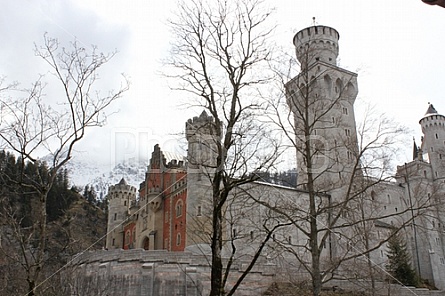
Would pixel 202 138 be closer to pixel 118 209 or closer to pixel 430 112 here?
pixel 118 209

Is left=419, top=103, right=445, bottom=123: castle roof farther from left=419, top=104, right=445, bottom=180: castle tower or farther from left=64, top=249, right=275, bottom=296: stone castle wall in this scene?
left=64, top=249, right=275, bottom=296: stone castle wall

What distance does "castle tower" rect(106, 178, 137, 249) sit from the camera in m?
54.1

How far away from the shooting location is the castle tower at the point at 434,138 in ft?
185

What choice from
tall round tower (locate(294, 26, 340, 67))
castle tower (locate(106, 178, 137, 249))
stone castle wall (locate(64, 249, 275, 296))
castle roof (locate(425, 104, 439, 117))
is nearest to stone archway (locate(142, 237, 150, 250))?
castle tower (locate(106, 178, 137, 249))

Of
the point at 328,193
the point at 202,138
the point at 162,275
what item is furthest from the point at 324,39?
the point at 202,138

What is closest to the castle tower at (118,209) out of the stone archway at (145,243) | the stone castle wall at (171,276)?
the stone archway at (145,243)

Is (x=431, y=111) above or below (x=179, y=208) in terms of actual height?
above

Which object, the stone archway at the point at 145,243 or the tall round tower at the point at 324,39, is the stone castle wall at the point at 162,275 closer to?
the stone archway at the point at 145,243

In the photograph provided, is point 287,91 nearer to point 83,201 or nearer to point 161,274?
point 161,274

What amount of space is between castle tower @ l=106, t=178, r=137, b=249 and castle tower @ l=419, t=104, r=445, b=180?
36.7 metres

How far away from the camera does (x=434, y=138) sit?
58125 millimetres

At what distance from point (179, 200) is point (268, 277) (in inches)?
580

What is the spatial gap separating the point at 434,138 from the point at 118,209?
39706mm

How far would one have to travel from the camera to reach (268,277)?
26969mm
